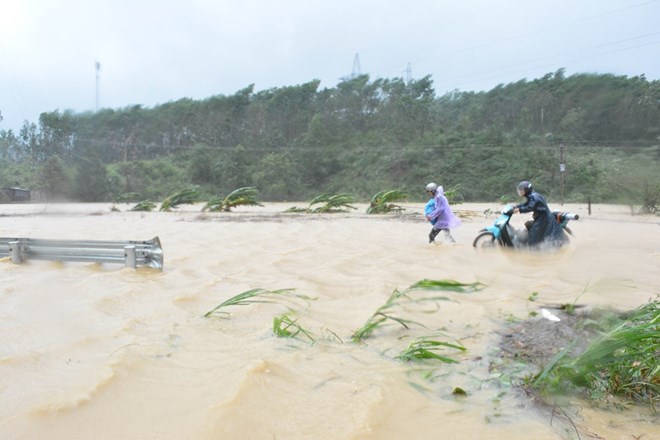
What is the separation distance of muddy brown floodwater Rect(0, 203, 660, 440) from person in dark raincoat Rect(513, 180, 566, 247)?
39.8 inches

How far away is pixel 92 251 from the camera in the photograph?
18.0 feet

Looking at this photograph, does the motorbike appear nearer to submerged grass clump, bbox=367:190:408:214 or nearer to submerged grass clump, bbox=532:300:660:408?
submerged grass clump, bbox=532:300:660:408

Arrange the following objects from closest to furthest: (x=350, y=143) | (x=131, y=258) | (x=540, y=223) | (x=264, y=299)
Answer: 1. (x=264, y=299)
2. (x=131, y=258)
3. (x=540, y=223)
4. (x=350, y=143)

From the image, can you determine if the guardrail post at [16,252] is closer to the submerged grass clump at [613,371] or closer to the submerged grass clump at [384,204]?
the submerged grass clump at [613,371]

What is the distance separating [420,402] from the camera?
7.45 ft

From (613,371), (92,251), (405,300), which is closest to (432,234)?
(405,300)

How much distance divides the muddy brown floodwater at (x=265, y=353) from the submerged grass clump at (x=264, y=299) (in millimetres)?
89

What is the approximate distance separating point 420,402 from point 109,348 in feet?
5.93

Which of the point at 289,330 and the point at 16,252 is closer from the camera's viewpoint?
the point at 289,330

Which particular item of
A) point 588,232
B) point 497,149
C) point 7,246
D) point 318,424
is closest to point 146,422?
point 318,424

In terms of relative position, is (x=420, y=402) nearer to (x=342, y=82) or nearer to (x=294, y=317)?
(x=294, y=317)

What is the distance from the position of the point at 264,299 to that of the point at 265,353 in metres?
1.32

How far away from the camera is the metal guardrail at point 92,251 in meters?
5.41

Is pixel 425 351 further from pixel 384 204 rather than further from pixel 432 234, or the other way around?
pixel 384 204
